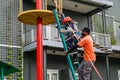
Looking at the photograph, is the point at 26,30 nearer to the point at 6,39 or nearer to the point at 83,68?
the point at 6,39

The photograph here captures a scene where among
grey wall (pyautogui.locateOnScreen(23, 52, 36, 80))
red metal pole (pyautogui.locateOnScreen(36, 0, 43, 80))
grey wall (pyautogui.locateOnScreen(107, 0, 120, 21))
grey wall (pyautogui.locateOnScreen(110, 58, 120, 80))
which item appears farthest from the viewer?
grey wall (pyautogui.locateOnScreen(107, 0, 120, 21))

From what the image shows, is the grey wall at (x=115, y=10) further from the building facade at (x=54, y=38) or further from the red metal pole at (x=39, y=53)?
the red metal pole at (x=39, y=53)

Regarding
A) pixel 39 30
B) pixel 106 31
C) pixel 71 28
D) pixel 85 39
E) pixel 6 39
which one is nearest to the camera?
pixel 85 39

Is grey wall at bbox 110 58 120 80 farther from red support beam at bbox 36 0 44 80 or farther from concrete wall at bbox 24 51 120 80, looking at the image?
red support beam at bbox 36 0 44 80

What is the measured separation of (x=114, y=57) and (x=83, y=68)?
42.5ft

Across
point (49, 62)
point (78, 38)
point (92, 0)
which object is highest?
point (92, 0)

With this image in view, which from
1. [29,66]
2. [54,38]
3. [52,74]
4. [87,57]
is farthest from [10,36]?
[87,57]

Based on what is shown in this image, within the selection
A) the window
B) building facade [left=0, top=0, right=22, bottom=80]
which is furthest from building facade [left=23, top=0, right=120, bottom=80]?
building facade [left=0, top=0, right=22, bottom=80]

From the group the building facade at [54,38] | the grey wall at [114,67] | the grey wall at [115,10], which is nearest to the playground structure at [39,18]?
the building facade at [54,38]

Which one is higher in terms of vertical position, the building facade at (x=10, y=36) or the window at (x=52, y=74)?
the building facade at (x=10, y=36)

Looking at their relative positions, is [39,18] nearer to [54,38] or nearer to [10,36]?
[54,38]

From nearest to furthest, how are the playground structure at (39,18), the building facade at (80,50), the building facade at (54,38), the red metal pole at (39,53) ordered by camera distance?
the red metal pole at (39,53) → the playground structure at (39,18) → the building facade at (54,38) → the building facade at (80,50)

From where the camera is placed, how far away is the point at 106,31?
66.9 feet

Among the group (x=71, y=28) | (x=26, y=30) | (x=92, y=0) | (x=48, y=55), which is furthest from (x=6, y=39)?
(x=71, y=28)
